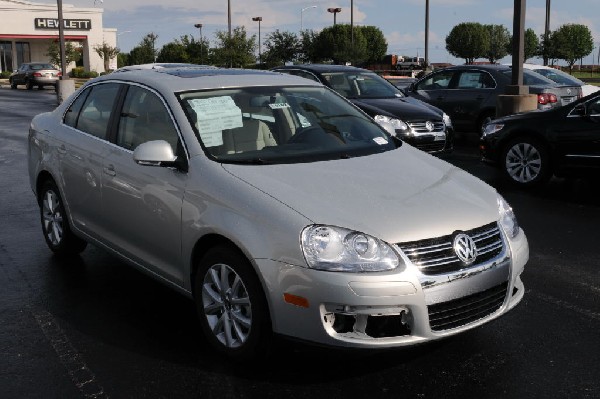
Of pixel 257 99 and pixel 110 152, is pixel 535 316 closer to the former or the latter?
pixel 257 99

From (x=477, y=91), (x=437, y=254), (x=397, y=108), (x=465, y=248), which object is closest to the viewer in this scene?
(x=437, y=254)

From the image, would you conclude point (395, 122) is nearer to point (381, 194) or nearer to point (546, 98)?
point (546, 98)

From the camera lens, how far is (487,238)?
13.3ft

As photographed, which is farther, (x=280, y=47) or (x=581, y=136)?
(x=280, y=47)

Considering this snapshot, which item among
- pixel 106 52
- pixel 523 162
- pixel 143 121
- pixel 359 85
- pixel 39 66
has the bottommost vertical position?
pixel 523 162

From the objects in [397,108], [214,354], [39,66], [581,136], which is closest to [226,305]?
[214,354]

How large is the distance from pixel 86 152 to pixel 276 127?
1543mm

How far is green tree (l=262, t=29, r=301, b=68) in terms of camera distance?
54.4 metres

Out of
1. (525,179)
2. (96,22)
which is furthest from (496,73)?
(96,22)

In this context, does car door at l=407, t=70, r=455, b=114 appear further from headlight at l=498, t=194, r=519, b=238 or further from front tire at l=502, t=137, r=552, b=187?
headlight at l=498, t=194, r=519, b=238

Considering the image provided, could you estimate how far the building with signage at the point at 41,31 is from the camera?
209 ft

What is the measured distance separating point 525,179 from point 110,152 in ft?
21.0

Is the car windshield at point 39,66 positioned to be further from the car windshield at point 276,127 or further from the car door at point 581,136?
the car windshield at point 276,127

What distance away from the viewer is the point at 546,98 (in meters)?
14.3
